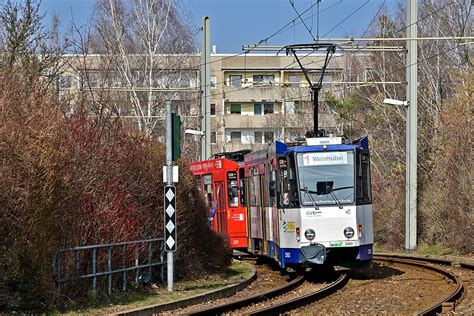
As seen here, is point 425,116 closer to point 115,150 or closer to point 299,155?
point 299,155

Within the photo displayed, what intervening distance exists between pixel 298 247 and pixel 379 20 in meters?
33.3

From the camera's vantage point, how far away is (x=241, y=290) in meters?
19.0

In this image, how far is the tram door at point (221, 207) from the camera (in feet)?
93.7

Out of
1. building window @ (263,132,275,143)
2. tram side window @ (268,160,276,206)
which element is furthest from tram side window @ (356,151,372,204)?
building window @ (263,132,275,143)

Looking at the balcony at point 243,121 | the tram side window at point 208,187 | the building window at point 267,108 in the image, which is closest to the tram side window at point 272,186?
the tram side window at point 208,187

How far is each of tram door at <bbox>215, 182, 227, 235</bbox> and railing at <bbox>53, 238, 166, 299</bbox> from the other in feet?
32.8

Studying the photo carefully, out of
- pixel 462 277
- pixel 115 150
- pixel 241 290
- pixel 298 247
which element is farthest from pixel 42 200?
pixel 462 277

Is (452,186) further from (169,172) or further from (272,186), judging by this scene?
(169,172)

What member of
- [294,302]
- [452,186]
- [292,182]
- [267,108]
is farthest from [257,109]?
[294,302]

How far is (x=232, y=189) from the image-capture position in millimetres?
28297

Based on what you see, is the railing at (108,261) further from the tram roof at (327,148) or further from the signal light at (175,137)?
the tram roof at (327,148)

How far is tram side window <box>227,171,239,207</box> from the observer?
28188mm

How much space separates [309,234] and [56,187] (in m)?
7.76

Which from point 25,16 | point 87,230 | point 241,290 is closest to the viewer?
point 87,230
